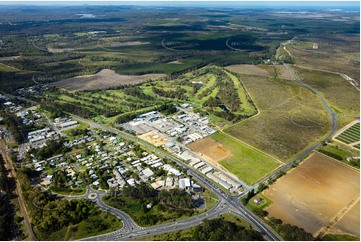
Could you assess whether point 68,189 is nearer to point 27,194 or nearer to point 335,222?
point 27,194

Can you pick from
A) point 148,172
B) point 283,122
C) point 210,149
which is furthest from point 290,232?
point 283,122

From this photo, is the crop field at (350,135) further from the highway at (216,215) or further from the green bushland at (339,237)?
the green bushland at (339,237)

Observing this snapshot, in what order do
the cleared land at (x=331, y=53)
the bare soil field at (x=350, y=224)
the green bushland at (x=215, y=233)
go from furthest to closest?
1. the cleared land at (x=331, y=53)
2. the bare soil field at (x=350, y=224)
3. the green bushland at (x=215, y=233)

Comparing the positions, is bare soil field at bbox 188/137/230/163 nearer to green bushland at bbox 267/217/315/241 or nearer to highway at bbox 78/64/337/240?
highway at bbox 78/64/337/240

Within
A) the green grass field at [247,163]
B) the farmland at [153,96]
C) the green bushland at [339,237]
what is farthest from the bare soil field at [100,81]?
the green bushland at [339,237]

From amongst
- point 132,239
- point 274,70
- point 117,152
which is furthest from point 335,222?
point 274,70

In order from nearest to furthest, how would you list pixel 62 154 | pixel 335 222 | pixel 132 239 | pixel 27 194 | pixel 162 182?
pixel 132 239, pixel 335 222, pixel 27 194, pixel 162 182, pixel 62 154

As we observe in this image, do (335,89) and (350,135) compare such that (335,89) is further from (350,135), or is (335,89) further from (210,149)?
(210,149)
